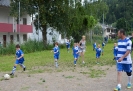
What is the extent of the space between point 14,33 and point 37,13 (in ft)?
26.2

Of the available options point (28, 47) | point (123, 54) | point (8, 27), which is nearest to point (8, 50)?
point (28, 47)

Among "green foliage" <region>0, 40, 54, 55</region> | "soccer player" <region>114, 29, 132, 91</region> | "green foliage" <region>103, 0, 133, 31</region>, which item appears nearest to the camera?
"soccer player" <region>114, 29, 132, 91</region>

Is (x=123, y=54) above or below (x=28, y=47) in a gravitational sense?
above

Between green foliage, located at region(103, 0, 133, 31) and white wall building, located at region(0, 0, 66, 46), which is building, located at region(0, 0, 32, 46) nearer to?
white wall building, located at region(0, 0, 66, 46)

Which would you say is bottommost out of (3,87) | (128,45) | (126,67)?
(3,87)

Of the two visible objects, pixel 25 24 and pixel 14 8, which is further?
pixel 25 24

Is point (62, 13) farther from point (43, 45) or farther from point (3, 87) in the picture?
point (3, 87)

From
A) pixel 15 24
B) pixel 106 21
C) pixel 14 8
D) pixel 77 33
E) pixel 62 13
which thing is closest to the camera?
pixel 14 8

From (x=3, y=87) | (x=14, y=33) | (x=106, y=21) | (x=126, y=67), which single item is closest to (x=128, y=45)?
(x=126, y=67)

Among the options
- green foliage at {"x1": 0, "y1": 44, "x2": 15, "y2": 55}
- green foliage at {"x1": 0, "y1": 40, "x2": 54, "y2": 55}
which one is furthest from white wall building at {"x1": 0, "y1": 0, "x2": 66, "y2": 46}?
green foliage at {"x1": 0, "y1": 44, "x2": 15, "y2": 55}

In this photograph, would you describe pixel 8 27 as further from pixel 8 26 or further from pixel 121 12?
pixel 121 12

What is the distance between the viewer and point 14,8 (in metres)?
35.4

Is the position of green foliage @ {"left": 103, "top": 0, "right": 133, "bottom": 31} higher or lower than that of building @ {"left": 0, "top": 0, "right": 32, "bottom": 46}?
higher

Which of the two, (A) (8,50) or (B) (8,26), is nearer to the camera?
(A) (8,50)
